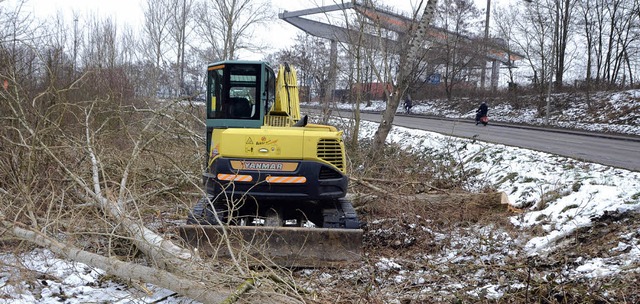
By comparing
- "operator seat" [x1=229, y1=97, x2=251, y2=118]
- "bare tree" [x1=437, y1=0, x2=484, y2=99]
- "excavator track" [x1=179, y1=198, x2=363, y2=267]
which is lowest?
"excavator track" [x1=179, y1=198, x2=363, y2=267]

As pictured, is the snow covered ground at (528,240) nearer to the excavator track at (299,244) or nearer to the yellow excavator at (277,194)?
the excavator track at (299,244)

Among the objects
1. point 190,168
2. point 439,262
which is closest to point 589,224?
point 439,262

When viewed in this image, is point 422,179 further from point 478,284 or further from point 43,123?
point 43,123

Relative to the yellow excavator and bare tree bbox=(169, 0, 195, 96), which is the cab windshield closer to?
the yellow excavator

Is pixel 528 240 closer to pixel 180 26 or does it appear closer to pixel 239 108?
pixel 239 108

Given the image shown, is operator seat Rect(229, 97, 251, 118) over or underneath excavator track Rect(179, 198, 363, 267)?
over

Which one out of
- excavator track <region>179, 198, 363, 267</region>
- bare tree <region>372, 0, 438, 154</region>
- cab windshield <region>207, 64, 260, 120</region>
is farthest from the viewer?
bare tree <region>372, 0, 438, 154</region>

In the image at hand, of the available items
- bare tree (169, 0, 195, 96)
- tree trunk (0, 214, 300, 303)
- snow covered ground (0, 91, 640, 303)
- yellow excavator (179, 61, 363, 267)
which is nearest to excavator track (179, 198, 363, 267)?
yellow excavator (179, 61, 363, 267)

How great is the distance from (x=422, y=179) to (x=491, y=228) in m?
3.68

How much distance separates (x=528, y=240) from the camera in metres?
6.70

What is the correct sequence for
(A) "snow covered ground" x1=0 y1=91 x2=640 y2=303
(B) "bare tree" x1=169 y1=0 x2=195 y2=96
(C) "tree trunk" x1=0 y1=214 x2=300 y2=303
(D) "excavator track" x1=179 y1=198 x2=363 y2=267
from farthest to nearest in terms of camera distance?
(B) "bare tree" x1=169 y1=0 x2=195 y2=96
(D) "excavator track" x1=179 y1=198 x2=363 y2=267
(A) "snow covered ground" x1=0 y1=91 x2=640 y2=303
(C) "tree trunk" x1=0 y1=214 x2=300 y2=303

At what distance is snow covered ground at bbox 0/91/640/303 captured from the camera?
5070 mm

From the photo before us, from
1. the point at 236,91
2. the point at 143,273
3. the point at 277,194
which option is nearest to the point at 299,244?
the point at 277,194

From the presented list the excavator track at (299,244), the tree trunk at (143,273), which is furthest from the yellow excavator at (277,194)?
the tree trunk at (143,273)
